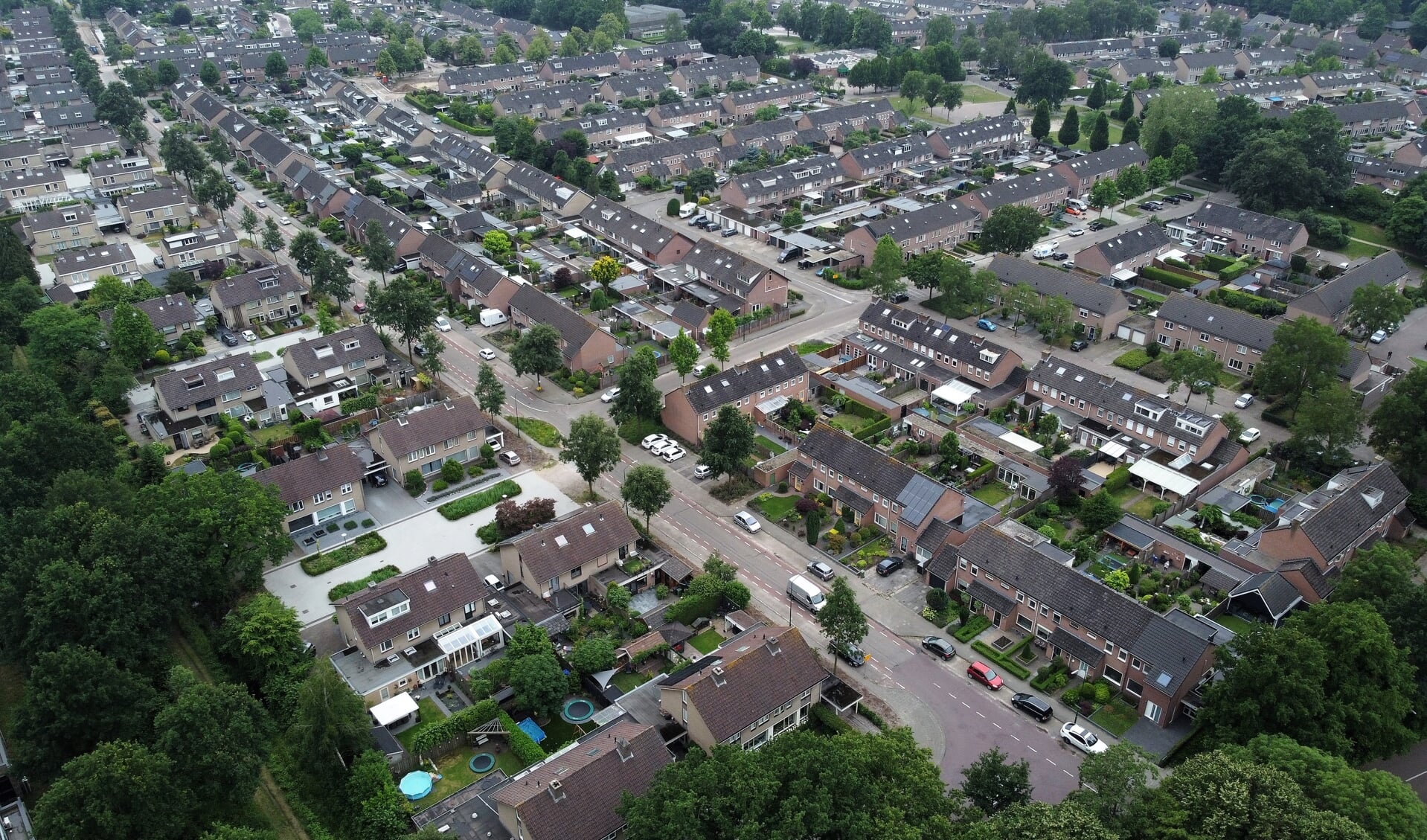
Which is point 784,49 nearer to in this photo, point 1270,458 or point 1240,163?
point 1240,163

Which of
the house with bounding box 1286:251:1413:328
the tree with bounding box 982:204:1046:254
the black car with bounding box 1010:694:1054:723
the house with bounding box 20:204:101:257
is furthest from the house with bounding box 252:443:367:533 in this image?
the house with bounding box 1286:251:1413:328

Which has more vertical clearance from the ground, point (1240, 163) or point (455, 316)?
point (1240, 163)

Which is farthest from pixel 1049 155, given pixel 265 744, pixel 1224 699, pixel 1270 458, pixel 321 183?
pixel 265 744

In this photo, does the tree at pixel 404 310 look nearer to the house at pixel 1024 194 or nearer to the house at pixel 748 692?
the house at pixel 748 692

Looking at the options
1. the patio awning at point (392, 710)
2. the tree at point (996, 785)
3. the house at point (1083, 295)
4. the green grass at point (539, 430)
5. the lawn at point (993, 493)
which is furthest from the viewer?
the house at point (1083, 295)

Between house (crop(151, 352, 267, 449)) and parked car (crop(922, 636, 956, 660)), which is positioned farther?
house (crop(151, 352, 267, 449))

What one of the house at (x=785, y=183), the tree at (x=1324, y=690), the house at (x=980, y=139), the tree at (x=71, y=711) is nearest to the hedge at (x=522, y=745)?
the tree at (x=71, y=711)

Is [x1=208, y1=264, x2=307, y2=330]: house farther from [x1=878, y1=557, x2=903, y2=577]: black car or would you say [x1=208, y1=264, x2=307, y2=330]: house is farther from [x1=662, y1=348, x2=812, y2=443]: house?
[x1=878, y1=557, x2=903, y2=577]: black car
